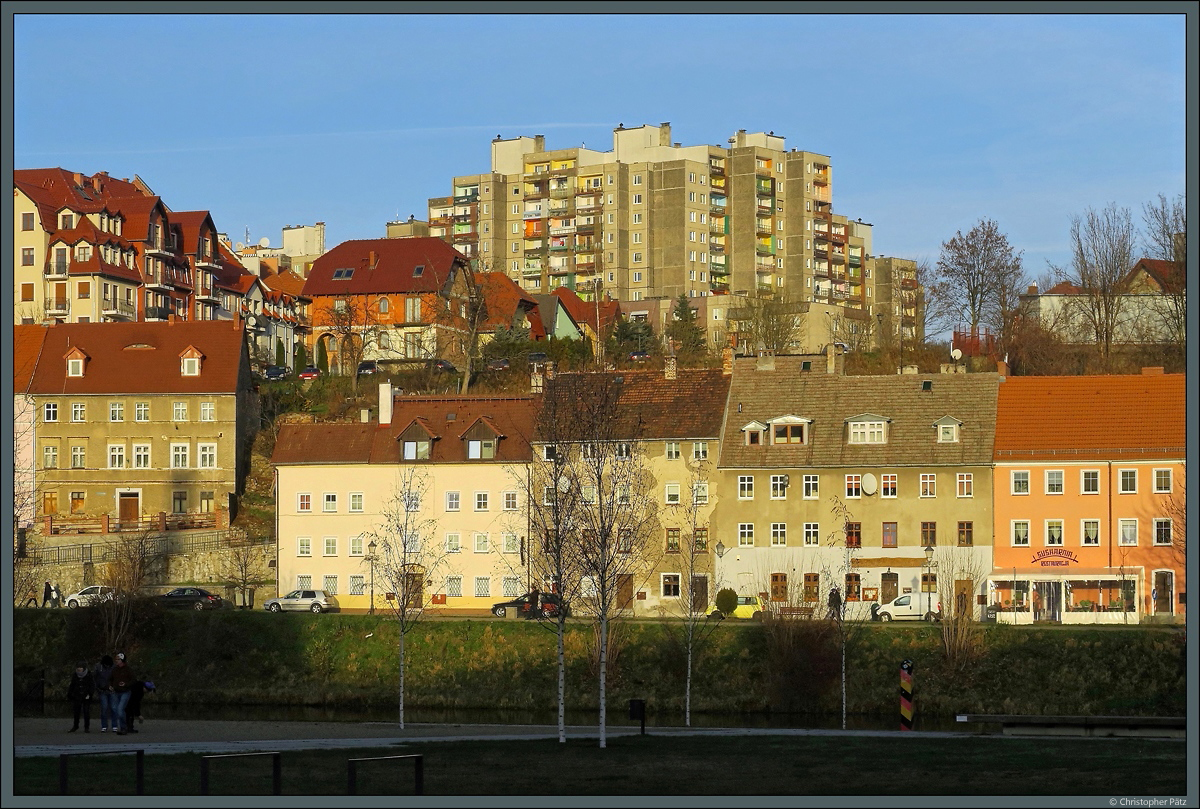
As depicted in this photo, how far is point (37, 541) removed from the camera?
3214 inches

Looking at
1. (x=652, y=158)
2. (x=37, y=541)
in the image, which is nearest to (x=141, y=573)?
(x=37, y=541)

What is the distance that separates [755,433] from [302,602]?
21689 mm

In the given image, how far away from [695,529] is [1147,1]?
50.4m

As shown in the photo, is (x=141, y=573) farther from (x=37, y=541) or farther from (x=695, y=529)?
(x=695, y=529)

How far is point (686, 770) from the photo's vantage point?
3164cm

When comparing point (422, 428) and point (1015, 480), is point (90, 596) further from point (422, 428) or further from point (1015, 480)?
point (1015, 480)

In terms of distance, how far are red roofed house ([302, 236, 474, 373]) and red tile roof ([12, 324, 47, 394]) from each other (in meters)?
24.9

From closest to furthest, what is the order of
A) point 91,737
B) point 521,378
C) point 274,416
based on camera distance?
point 91,737 < point 274,416 < point 521,378

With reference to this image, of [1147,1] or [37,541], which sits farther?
[37,541]

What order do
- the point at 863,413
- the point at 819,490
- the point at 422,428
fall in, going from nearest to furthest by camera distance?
the point at 819,490
the point at 863,413
the point at 422,428

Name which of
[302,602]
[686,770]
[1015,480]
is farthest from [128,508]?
[686,770]

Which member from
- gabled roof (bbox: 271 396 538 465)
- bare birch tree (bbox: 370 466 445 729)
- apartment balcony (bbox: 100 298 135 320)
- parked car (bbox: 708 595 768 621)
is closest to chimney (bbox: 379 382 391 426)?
gabled roof (bbox: 271 396 538 465)

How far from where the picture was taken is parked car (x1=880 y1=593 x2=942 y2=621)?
68000 mm

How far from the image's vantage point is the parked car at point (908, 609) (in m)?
68.0
